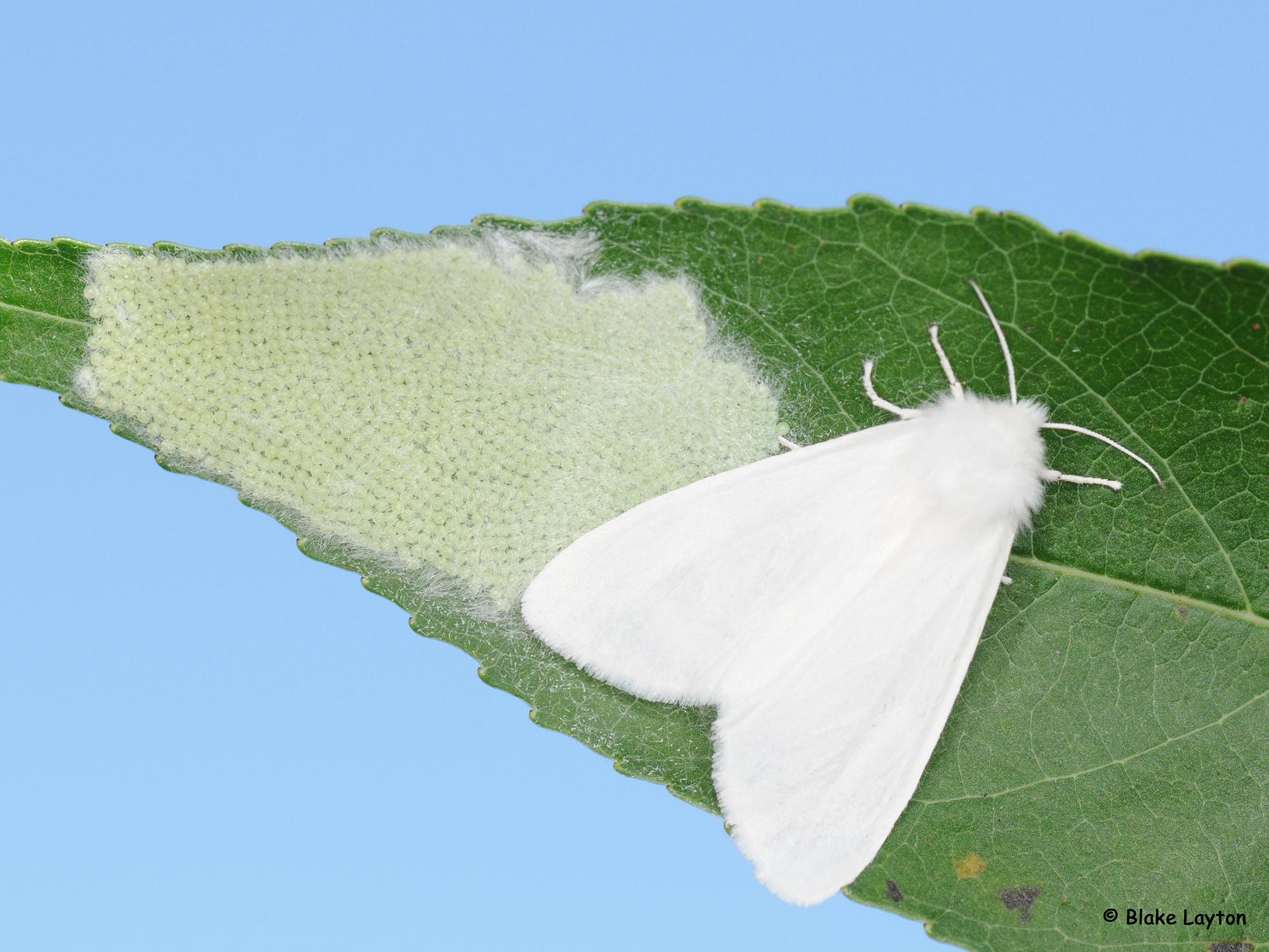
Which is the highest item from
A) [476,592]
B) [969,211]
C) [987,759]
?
[969,211]

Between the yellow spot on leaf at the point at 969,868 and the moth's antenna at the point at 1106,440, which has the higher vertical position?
the moth's antenna at the point at 1106,440

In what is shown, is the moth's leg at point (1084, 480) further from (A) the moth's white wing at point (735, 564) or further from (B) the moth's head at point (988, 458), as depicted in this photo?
(A) the moth's white wing at point (735, 564)

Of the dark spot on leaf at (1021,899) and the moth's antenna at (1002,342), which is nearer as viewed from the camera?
the moth's antenna at (1002,342)

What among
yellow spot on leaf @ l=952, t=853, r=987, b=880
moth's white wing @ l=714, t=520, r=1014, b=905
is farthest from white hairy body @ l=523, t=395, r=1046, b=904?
yellow spot on leaf @ l=952, t=853, r=987, b=880

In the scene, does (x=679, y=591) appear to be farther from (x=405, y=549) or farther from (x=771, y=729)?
(x=405, y=549)

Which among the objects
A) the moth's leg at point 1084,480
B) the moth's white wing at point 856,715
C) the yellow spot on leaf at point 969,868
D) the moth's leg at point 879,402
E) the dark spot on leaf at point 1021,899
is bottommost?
the dark spot on leaf at point 1021,899

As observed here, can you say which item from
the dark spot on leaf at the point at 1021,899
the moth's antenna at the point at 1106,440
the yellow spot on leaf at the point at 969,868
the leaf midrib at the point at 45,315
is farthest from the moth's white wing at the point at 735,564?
the leaf midrib at the point at 45,315

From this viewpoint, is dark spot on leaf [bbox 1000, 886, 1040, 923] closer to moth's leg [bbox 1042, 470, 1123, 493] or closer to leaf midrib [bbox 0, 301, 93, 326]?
moth's leg [bbox 1042, 470, 1123, 493]

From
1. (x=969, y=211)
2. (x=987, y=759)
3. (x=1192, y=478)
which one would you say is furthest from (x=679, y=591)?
(x=1192, y=478)
